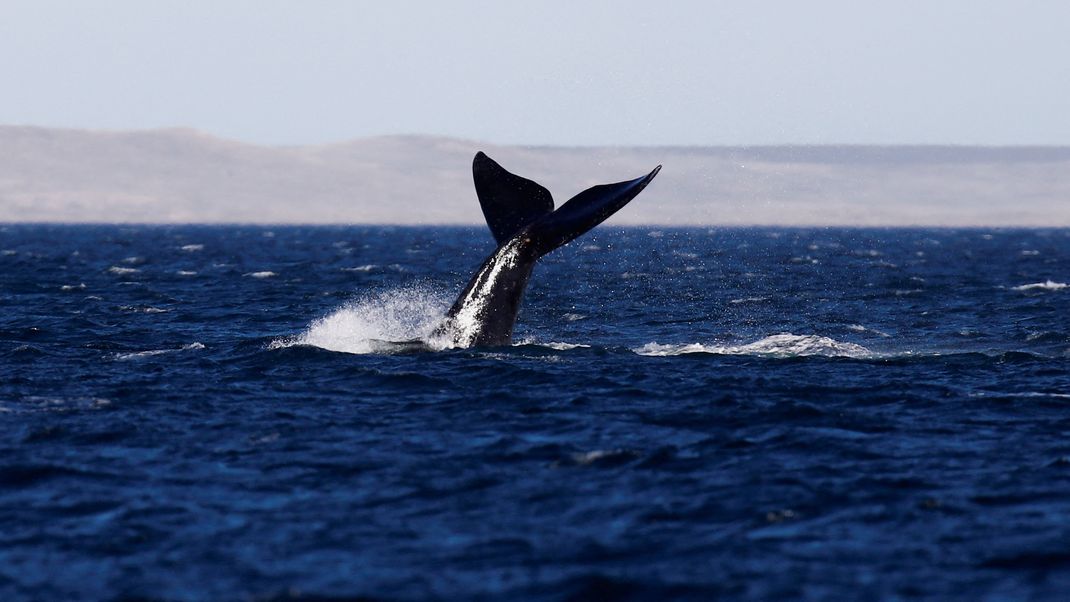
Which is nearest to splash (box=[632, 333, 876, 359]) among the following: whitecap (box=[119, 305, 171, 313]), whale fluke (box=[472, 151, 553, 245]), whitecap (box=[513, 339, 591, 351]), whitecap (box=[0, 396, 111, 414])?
whitecap (box=[513, 339, 591, 351])

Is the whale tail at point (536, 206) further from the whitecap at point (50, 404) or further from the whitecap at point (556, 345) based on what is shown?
the whitecap at point (50, 404)

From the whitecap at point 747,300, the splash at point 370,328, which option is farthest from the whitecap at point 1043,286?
the splash at point 370,328

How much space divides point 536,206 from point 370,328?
750cm

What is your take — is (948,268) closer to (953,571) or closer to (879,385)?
(879,385)

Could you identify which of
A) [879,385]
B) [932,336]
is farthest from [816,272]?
[879,385]

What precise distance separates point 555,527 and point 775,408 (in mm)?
6705

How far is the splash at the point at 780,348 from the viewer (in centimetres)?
2583

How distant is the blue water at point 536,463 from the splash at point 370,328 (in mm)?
189

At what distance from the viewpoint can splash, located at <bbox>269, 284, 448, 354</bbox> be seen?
25.9 m

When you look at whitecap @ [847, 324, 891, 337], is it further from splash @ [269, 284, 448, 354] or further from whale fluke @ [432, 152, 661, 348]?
whale fluke @ [432, 152, 661, 348]

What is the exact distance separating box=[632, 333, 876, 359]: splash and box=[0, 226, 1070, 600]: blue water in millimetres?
152

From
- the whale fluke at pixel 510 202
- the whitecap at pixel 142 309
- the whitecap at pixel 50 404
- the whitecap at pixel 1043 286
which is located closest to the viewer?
the whitecap at pixel 50 404

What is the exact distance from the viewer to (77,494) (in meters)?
14.6

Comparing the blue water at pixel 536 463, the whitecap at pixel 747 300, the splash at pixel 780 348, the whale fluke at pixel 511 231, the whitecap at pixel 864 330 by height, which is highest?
the whale fluke at pixel 511 231
